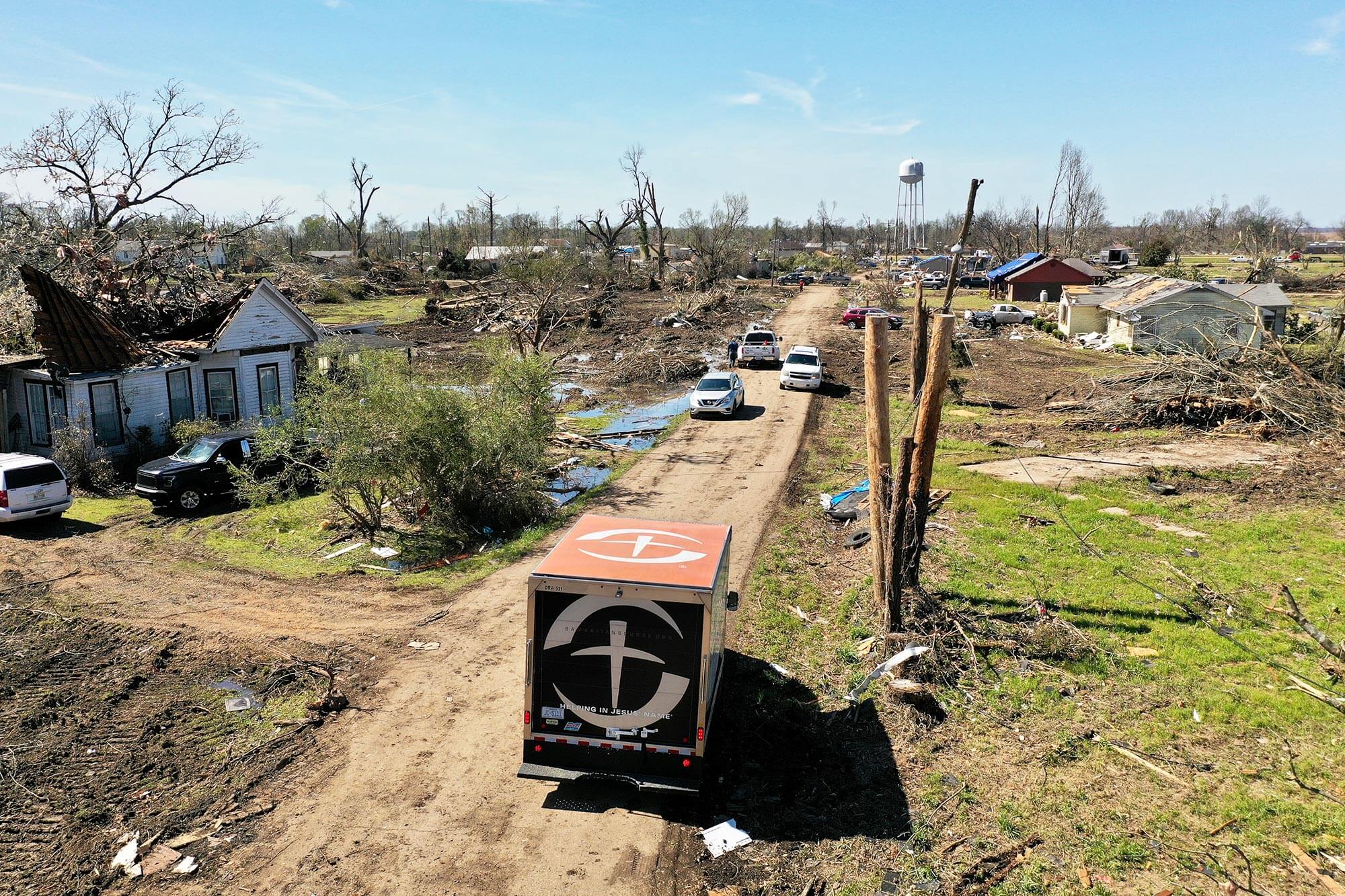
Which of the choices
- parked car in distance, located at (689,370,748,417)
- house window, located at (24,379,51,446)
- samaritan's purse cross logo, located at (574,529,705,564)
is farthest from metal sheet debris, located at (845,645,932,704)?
house window, located at (24,379,51,446)

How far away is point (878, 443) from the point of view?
12438mm

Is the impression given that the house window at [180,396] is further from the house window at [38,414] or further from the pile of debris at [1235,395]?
the pile of debris at [1235,395]

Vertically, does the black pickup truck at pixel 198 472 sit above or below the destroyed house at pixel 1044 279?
below

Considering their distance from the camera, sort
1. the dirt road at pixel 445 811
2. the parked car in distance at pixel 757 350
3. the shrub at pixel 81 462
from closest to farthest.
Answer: the dirt road at pixel 445 811, the shrub at pixel 81 462, the parked car in distance at pixel 757 350

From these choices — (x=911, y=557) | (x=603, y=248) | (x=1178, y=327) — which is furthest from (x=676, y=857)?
(x=603, y=248)

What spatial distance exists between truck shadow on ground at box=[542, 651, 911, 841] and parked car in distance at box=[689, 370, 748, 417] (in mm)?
19695

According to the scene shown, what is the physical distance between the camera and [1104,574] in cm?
1473

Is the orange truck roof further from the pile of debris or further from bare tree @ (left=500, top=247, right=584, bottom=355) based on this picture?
the pile of debris

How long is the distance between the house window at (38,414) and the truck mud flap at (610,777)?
22166 mm

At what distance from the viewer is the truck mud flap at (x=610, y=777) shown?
8.53 metres

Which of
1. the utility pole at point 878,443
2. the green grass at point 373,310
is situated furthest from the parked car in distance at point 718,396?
the green grass at point 373,310

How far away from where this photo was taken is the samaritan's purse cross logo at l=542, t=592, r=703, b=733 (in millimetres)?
8461

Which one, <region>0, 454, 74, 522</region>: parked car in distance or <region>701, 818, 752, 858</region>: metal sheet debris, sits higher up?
<region>0, 454, 74, 522</region>: parked car in distance

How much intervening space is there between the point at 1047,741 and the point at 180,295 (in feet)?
104
